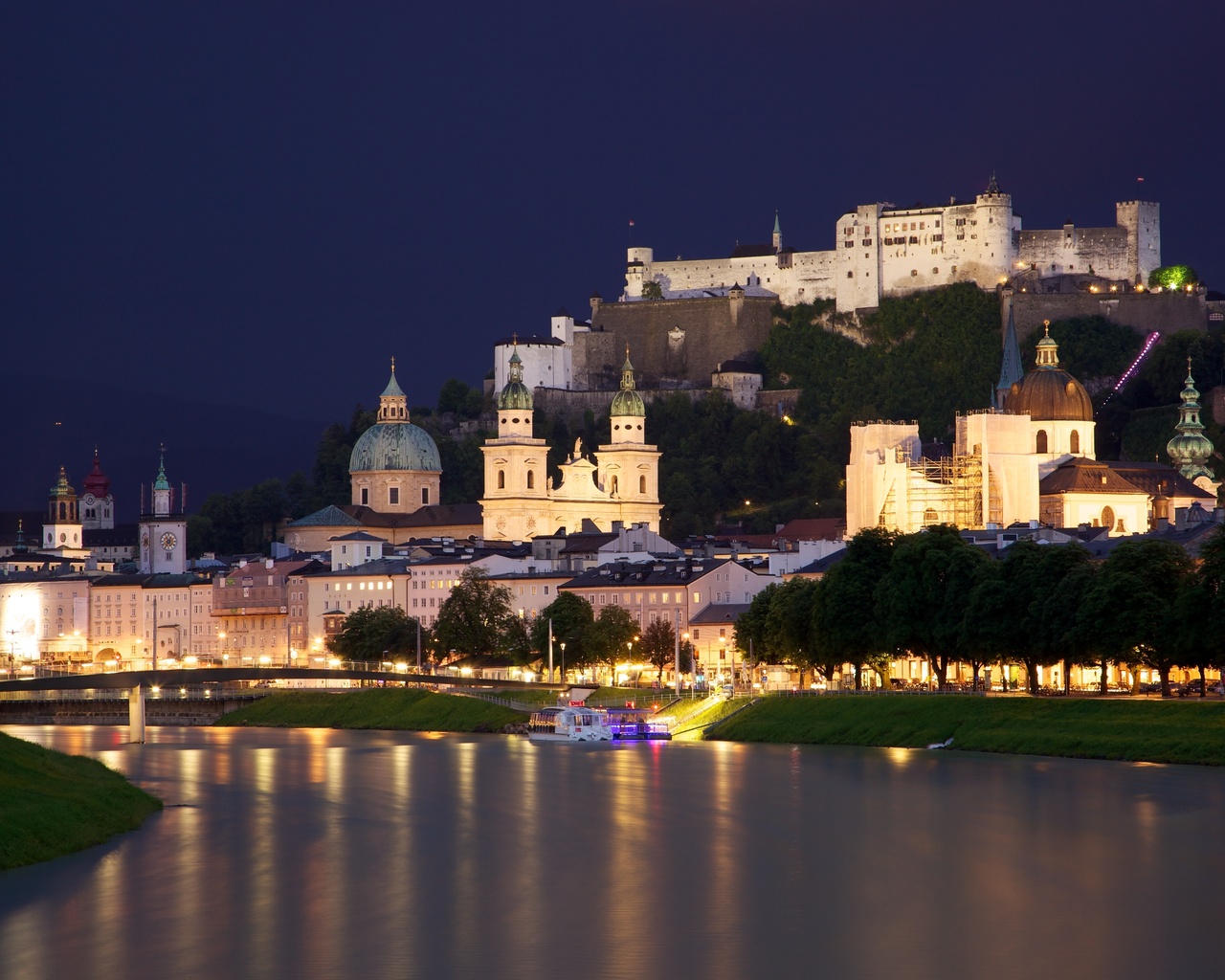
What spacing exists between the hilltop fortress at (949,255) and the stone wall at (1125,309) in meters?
1.93

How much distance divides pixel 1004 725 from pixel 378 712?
2441 cm

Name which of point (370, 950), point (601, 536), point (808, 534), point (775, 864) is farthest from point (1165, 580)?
point (808, 534)

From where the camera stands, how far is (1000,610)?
188 ft

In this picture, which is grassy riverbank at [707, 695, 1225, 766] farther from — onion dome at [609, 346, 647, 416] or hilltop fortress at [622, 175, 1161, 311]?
hilltop fortress at [622, 175, 1161, 311]

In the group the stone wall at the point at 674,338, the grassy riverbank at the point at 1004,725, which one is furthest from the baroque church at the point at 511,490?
the grassy riverbank at the point at 1004,725

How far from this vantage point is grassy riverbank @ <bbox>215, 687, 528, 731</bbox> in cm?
6962

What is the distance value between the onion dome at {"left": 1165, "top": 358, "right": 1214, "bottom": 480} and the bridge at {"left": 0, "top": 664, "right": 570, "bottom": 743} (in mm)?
39797

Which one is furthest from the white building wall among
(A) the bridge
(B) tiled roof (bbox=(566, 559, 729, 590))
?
(A) the bridge

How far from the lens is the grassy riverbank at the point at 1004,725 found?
160 feet

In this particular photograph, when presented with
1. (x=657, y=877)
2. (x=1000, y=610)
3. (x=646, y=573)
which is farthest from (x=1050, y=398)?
(x=657, y=877)

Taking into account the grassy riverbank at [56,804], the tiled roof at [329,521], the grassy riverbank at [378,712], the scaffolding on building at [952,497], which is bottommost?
the grassy riverbank at [56,804]

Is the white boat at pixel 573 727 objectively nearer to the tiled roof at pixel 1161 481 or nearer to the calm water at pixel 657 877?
the calm water at pixel 657 877

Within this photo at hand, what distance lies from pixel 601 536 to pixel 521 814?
182ft

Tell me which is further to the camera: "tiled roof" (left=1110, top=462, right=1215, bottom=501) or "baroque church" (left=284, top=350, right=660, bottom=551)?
"baroque church" (left=284, top=350, right=660, bottom=551)
